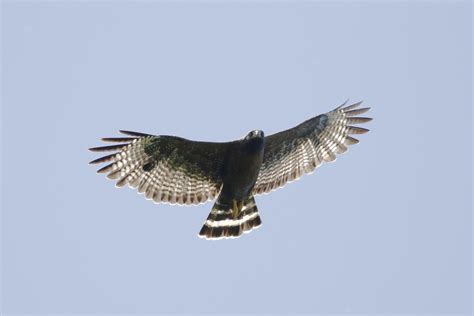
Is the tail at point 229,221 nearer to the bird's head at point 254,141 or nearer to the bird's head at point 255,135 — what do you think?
the bird's head at point 254,141

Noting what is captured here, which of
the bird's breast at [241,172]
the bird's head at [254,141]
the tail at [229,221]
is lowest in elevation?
the tail at [229,221]

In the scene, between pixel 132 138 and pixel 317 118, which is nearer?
pixel 132 138

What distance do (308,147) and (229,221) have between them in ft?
6.00

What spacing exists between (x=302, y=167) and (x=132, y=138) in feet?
9.81

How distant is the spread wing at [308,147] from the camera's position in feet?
56.7

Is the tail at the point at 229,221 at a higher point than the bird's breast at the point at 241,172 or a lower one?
lower

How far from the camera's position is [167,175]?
55.2 feet

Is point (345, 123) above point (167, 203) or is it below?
above

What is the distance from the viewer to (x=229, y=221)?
56.9 feet

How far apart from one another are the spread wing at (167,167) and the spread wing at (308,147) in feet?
3.05

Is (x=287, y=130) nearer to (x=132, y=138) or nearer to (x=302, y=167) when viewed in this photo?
(x=302, y=167)

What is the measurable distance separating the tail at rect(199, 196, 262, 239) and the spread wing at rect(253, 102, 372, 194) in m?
0.36

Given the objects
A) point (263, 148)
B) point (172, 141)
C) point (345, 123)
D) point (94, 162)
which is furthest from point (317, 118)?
point (94, 162)

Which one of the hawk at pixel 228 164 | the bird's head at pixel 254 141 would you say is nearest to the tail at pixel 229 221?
the hawk at pixel 228 164
